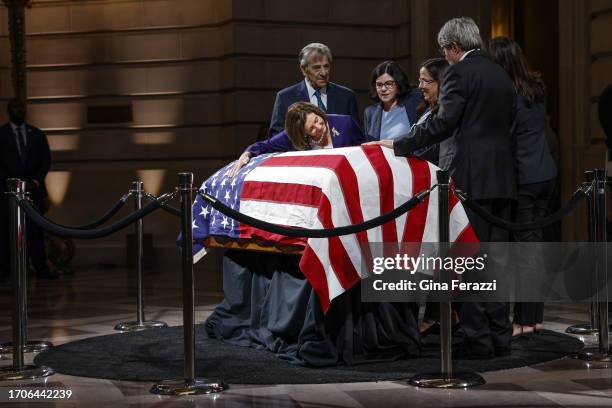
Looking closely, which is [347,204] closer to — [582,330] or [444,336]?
[444,336]

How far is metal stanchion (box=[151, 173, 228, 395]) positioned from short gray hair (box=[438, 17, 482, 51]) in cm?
178

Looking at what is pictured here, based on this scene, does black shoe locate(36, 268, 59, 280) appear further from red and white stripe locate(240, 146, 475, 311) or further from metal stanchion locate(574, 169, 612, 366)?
metal stanchion locate(574, 169, 612, 366)

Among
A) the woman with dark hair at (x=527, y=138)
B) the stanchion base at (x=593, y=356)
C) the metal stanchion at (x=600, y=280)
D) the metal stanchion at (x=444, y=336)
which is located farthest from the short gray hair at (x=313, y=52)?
the stanchion base at (x=593, y=356)

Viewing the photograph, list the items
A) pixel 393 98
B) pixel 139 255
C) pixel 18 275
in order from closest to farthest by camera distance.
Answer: pixel 18 275, pixel 393 98, pixel 139 255

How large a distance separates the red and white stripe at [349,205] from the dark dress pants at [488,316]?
0.22 metres

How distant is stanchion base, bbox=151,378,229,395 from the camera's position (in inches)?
203

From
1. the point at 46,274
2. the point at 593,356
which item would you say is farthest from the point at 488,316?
the point at 46,274

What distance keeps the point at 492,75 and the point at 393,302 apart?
1.36 metres

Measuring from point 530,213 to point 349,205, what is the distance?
134cm

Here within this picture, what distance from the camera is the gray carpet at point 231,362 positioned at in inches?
219

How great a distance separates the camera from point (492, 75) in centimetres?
602

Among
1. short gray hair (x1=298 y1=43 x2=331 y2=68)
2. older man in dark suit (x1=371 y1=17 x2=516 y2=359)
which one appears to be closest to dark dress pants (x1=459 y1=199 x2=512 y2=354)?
older man in dark suit (x1=371 y1=17 x2=516 y2=359)

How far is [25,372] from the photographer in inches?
226

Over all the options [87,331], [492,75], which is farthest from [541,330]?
[87,331]
